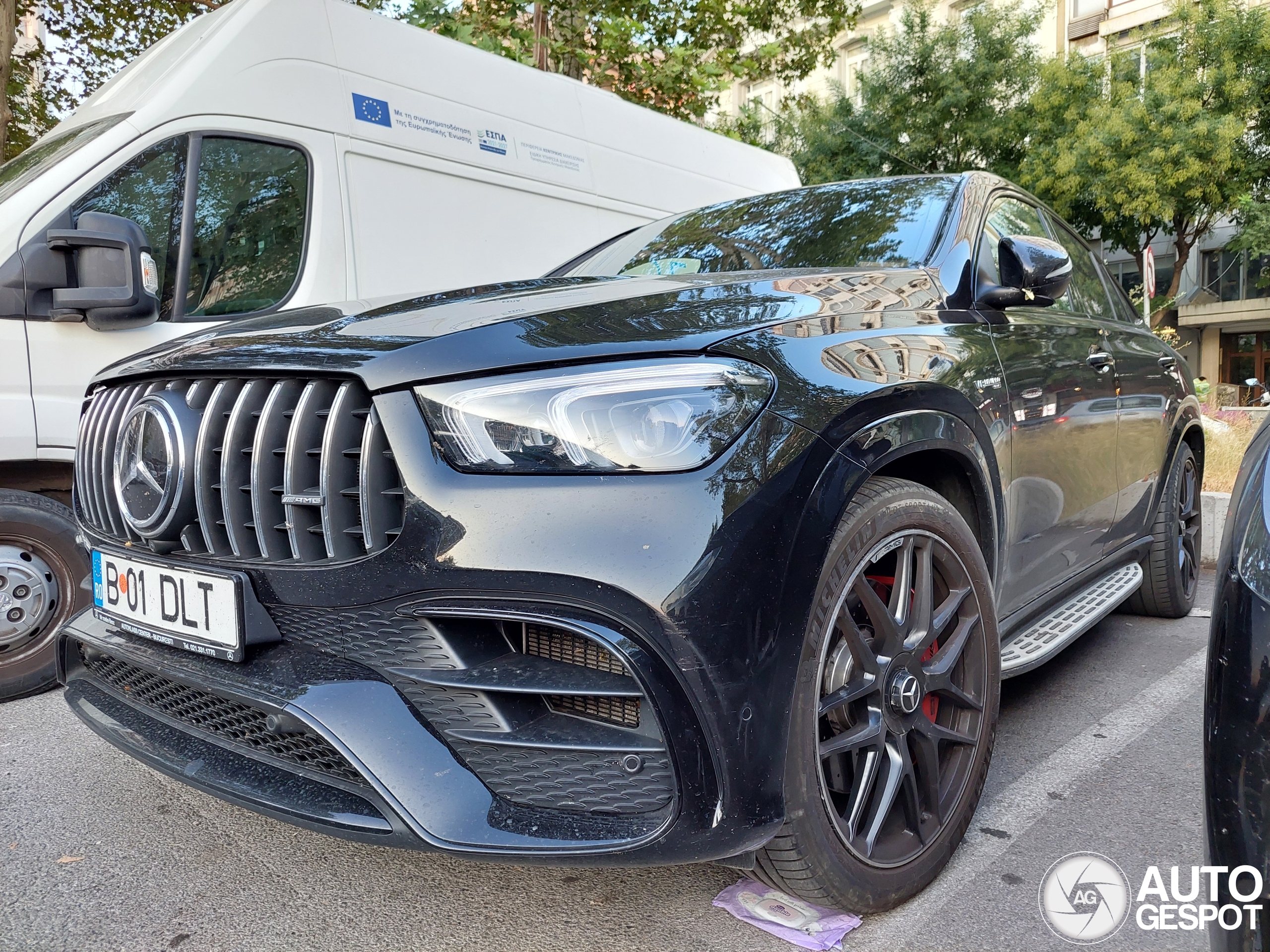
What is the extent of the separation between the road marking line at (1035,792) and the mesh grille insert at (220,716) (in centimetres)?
102

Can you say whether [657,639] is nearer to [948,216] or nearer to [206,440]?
[206,440]

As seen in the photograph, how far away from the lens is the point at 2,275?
297cm

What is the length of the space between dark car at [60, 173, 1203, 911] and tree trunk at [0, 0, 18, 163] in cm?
676

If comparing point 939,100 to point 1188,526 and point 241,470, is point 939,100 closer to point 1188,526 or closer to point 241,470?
point 1188,526

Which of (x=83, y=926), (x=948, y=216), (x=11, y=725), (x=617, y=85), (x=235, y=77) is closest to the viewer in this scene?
(x=83, y=926)

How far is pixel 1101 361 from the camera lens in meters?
2.92

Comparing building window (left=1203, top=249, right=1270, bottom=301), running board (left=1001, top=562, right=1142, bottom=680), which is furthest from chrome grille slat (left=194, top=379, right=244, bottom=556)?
building window (left=1203, top=249, right=1270, bottom=301)

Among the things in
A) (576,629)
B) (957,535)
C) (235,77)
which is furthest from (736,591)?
(235,77)

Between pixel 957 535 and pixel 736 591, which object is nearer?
pixel 736 591

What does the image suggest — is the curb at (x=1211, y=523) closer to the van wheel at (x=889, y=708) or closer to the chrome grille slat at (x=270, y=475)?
the van wheel at (x=889, y=708)

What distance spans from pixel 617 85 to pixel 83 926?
36.5 feet

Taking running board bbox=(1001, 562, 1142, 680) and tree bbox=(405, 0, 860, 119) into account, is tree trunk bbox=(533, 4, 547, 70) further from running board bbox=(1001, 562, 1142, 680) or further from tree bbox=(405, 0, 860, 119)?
running board bbox=(1001, 562, 1142, 680)

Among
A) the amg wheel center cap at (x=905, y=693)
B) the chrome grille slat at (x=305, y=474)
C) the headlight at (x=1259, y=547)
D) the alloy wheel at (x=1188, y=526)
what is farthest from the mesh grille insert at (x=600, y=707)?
the alloy wheel at (x=1188, y=526)

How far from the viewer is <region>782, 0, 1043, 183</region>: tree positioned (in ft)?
68.9
